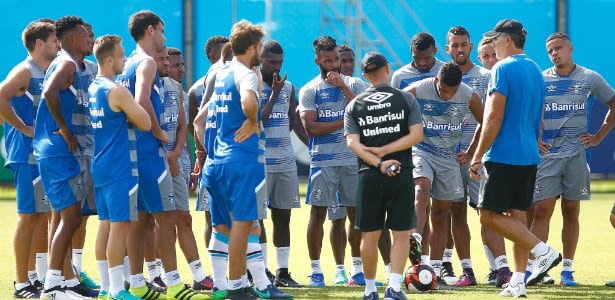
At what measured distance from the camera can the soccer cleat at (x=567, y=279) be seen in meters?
11.6

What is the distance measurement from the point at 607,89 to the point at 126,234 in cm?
537

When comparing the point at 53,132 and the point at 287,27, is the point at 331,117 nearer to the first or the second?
the point at 53,132

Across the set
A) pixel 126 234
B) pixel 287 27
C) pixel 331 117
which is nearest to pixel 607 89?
pixel 331 117

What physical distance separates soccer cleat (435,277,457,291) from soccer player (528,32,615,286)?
3.75ft

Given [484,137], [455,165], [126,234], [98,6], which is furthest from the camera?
[98,6]

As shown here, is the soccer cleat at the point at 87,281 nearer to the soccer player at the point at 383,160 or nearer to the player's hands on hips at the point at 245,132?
Answer: the player's hands on hips at the point at 245,132

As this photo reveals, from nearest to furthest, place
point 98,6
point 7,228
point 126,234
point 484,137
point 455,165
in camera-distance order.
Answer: point 126,234 → point 484,137 → point 455,165 → point 7,228 → point 98,6

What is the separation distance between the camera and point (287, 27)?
2888cm

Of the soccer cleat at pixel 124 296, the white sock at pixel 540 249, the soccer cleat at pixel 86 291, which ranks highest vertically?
the white sock at pixel 540 249

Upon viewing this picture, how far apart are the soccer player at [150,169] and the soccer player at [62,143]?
47 centimetres

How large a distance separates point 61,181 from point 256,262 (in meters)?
1.80

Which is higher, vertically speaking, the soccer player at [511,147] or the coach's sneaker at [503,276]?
the soccer player at [511,147]

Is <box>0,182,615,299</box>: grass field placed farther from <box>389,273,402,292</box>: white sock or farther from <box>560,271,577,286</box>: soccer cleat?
<box>389,273,402,292</box>: white sock

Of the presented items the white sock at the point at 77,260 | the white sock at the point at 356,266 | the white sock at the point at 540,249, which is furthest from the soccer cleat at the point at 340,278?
the white sock at the point at 77,260
